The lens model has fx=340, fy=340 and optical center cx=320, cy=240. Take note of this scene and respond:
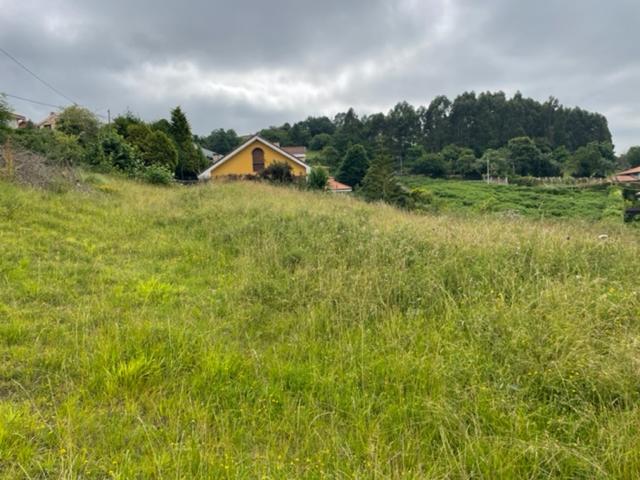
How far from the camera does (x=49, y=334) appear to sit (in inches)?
113

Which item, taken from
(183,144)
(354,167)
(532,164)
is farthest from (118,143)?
(532,164)

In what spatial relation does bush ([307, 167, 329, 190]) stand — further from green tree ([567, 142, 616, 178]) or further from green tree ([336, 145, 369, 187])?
green tree ([567, 142, 616, 178])

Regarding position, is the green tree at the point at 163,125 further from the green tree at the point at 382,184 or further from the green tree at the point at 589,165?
the green tree at the point at 589,165

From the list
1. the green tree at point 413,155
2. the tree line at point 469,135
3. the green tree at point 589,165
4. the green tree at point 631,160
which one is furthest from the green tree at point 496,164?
the green tree at point 631,160

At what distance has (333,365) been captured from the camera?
2.55 m

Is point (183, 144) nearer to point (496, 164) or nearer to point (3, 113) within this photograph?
point (3, 113)

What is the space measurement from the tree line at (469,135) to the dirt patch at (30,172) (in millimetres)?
62587

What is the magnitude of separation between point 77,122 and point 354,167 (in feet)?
114

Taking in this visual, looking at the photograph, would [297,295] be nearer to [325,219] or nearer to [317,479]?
[317,479]

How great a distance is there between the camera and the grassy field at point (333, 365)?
1.74 m

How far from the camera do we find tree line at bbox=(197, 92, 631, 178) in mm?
73000

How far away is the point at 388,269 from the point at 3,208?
23.8 ft

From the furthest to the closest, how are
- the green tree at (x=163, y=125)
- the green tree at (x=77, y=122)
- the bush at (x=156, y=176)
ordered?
the green tree at (x=163, y=125)
the green tree at (x=77, y=122)
the bush at (x=156, y=176)

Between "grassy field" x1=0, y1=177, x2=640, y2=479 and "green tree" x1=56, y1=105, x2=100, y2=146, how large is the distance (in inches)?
941
